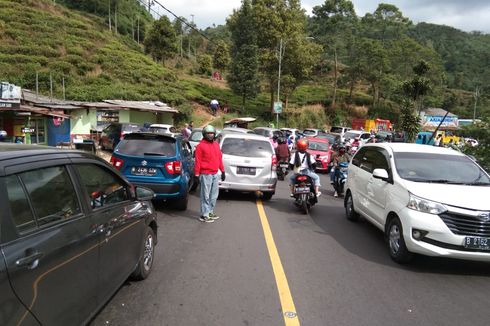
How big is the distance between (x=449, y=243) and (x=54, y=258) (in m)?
4.89

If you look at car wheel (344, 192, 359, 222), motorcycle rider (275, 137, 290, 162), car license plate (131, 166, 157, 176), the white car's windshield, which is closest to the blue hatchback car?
car license plate (131, 166, 157, 176)

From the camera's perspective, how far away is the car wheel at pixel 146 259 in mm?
5043

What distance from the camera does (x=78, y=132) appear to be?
2584 centimetres

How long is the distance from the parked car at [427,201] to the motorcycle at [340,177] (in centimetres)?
423

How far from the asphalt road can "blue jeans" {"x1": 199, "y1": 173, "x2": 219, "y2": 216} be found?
46 centimetres

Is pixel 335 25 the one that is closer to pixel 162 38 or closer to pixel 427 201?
pixel 162 38

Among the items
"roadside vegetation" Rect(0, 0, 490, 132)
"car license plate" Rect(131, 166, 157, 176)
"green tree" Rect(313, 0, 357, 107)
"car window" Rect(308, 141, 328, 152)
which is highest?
"green tree" Rect(313, 0, 357, 107)

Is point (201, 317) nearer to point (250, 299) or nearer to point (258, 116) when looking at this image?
point (250, 299)

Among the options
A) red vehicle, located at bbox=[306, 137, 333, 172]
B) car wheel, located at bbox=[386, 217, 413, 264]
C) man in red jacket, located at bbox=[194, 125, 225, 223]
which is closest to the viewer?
car wheel, located at bbox=[386, 217, 413, 264]

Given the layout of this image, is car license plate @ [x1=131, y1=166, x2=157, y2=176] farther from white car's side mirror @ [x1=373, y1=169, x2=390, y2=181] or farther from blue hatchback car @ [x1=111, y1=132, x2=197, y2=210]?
white car's side mirror @ [x1=373, y1=169, x2=390, y2=181]

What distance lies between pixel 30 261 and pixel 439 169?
21.1 ft

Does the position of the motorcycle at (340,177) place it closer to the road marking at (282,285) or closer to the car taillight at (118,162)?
the road marking at (282,285)

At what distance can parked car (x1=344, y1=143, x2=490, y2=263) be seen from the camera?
5656 millimetres

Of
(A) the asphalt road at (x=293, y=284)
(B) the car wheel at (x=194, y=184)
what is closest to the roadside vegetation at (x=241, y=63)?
(B) the car wheel at (x=194, y=184)
